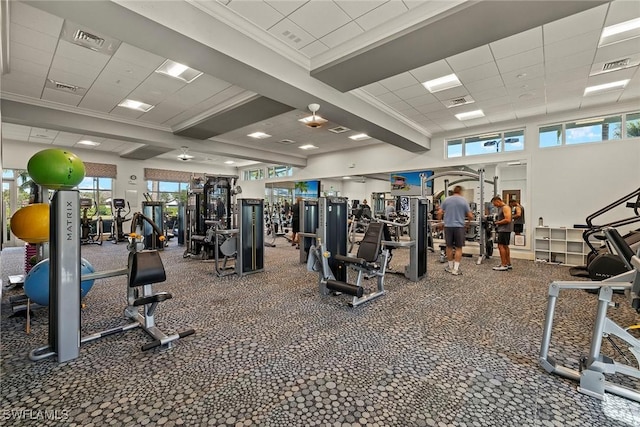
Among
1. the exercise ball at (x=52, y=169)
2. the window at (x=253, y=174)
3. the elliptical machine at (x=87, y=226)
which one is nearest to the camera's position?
the exercise ball at (x=52, y=169)

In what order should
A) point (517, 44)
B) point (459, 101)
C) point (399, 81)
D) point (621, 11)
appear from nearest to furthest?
point (621, 11) < point (517, 44) < point (399, 81) < point (459, 101)

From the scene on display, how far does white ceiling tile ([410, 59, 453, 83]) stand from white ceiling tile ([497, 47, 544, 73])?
785 mm

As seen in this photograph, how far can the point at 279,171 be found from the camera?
1423 centimetres

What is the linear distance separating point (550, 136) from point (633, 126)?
1391 mm

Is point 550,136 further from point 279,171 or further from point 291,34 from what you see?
point 279,171

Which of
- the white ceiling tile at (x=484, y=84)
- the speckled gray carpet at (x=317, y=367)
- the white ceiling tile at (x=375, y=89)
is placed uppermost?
the white ceiling tile at (x=375, y=89)

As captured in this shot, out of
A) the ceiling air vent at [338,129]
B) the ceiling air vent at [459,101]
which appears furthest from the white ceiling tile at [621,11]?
the ceiling air vent at [338,129]

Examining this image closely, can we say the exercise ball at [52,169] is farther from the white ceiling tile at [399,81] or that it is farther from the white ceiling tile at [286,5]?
the white ceiling tile at [399,81]

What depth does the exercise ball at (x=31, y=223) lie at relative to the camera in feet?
10.3

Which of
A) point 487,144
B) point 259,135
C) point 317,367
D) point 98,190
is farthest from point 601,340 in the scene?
point 98,190

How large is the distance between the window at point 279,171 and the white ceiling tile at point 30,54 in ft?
31.1

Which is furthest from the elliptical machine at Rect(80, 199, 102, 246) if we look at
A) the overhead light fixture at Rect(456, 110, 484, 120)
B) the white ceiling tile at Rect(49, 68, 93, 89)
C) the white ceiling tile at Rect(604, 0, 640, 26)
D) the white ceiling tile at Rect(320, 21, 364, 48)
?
the white ceiling tile at Rect(604, 0, 640, 26)

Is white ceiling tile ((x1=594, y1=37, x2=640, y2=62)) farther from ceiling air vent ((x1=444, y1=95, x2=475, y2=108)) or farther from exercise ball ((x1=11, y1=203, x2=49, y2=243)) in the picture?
exercise ball ((x1=11, y1=203, x2=49, y2=243))

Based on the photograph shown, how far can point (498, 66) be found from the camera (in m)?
4.73
